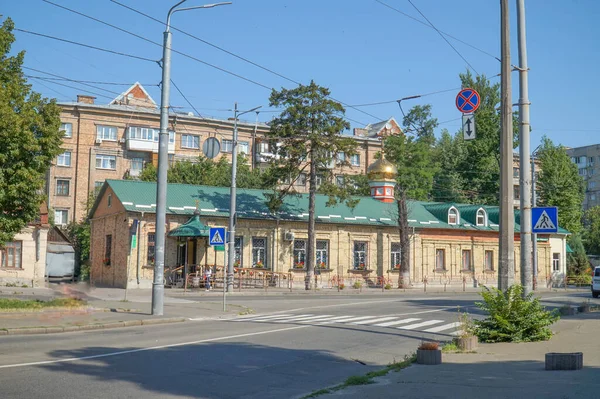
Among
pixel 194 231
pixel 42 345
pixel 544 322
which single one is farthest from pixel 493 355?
pixel 194 231

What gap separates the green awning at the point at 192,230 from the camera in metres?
38.2

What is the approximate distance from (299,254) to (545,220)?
30614mm

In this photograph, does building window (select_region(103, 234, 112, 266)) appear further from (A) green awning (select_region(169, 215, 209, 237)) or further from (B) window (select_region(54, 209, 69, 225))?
(B) window (select_region(54, 209, 69, 225))

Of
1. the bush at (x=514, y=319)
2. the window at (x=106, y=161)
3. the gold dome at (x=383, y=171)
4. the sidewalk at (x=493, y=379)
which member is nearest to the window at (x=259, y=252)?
the gold dome at (x=383, y=171)

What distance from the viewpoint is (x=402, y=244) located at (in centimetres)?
4772

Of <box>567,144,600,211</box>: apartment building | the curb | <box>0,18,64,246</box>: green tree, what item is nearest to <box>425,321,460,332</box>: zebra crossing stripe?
the curb

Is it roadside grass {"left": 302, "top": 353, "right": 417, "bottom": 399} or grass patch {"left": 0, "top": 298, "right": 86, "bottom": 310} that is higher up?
grass patch {"left": 0, "top": 298, "right": 86, "bottom": 310}

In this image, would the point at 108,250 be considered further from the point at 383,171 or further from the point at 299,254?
the point at 383,171

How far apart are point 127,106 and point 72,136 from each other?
6476 millimetres

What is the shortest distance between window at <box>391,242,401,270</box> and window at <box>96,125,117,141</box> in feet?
103

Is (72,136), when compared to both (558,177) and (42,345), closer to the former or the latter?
(558,177)

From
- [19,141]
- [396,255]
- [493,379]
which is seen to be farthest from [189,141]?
[493,379]

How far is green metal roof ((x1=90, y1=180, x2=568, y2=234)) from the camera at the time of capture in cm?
4097

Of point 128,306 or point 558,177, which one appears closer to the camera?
point 128,306
